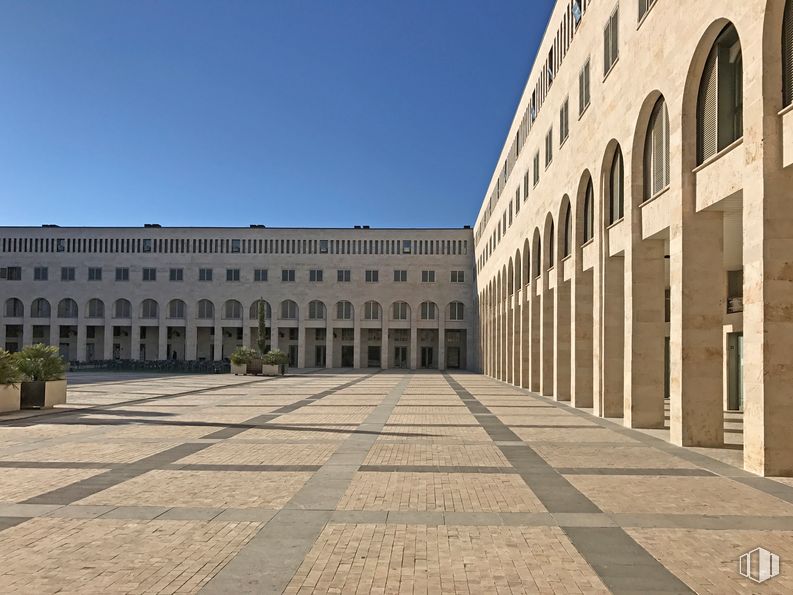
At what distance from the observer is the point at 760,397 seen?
10.9 meters

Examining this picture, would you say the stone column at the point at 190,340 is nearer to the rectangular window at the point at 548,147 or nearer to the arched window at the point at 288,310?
the arched window at the point at 288,310

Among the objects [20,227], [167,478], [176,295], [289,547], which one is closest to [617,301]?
[167,478]

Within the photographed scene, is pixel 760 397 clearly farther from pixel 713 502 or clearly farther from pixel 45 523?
pixel 45 523

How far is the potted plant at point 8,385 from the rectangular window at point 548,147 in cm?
2111

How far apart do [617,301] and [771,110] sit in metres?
9.96

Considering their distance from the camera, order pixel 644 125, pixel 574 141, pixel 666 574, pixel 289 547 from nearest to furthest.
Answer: pixel 666 574, pixel 289 547, pixel 644 125, pixel 574 141

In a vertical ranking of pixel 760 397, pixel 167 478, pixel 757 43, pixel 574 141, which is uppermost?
pixel 574 141

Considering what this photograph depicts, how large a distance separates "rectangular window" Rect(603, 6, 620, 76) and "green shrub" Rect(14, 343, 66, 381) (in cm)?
1844

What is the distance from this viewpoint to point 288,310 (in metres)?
75.2

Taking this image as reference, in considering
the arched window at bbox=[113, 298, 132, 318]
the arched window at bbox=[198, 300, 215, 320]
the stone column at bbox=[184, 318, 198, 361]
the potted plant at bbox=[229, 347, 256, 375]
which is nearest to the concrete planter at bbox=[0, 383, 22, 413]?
the potted plant at bbox=[229, 347, 256, 375]

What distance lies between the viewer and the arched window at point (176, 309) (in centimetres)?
7588

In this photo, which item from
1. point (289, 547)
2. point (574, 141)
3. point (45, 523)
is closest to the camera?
point (289, 547)

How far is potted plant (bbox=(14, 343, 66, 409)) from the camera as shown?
68.4 ft

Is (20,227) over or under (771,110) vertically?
over
